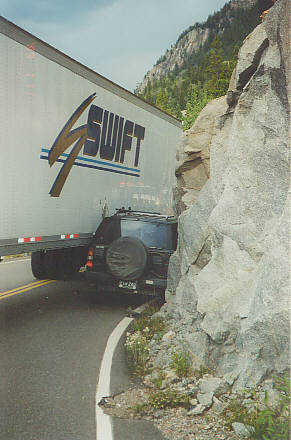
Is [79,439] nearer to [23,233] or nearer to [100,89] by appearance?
[23,233]

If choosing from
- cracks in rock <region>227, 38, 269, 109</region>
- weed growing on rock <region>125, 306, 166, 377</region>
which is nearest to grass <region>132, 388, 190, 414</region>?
weed growing on rock <region>125, 306, 166, 377</region>

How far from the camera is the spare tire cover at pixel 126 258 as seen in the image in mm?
8578

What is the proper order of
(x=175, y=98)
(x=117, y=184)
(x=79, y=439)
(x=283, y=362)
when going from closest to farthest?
1. (x=79, y=439)
2. (x=283, y=362)
3. (x=117, y=184)
4. (x=175, y=98)

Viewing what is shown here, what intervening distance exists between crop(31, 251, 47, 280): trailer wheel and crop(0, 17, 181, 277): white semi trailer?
30 mm

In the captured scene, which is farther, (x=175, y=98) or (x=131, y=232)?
(x=175, y=98)

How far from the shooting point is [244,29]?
151 meters

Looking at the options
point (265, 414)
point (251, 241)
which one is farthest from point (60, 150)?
point (265, 414)

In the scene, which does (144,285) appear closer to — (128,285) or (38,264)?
(128,285)

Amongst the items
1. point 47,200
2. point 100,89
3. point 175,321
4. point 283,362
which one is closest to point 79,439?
point 283,362

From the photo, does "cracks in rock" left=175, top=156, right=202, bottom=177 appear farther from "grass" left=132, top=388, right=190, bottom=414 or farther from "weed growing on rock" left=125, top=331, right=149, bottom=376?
"grass" left=132, top=388, right=190, bottom=414

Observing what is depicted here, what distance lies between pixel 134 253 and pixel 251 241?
11.0 feet

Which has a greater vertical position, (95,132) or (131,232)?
(95,132)

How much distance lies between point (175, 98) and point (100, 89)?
11486 centimetres

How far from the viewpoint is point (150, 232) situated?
9.67 meters
